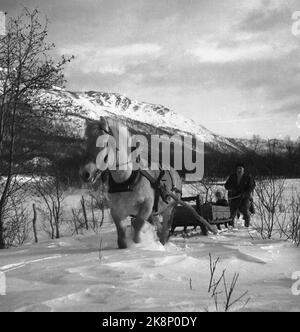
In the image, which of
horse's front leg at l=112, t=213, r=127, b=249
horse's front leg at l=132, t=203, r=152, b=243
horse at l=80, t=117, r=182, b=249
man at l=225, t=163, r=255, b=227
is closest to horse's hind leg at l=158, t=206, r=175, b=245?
horse at l=80, t=117, r=182, b=249

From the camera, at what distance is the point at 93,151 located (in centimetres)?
480

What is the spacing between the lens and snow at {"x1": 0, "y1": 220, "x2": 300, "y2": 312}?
2.54 metres

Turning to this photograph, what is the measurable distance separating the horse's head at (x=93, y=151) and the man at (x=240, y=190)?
5684 millimetres

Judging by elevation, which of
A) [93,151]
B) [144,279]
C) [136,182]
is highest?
[93,151]

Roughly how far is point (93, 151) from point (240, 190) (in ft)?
20.6

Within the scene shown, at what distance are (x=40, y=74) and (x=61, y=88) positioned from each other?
104 cm

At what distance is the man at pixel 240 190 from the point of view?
989cm

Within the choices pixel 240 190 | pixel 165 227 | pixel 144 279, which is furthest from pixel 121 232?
pixel 240 190

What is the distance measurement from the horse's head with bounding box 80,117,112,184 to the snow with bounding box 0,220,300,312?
1008mm

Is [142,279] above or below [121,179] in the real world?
below

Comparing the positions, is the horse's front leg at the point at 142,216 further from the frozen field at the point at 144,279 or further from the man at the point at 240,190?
the man at the point at 240,190

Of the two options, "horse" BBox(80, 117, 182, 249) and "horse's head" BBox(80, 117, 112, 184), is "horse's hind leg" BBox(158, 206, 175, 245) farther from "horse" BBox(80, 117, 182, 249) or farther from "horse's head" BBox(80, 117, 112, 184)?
"horse's head" BBox(80, 117, 112, 184)

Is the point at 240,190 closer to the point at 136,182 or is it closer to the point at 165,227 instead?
the point at 165,227
